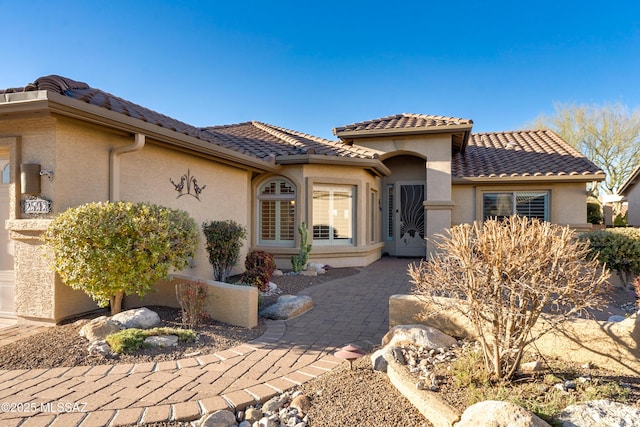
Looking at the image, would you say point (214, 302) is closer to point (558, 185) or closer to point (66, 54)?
point (66, 54)

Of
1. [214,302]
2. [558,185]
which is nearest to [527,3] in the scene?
[558,185]

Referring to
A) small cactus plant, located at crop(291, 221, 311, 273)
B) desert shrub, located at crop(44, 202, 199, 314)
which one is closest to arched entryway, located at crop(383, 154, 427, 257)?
small cactus plant, located at crop(291, 221, 311, 273)

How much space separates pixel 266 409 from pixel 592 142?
27808 mm

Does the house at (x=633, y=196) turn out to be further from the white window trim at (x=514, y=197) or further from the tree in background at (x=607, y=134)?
the white window trim at (x=514, y=197)

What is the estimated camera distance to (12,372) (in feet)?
12.3

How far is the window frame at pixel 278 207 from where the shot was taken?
1095cm

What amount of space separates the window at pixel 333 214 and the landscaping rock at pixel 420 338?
22.3ft

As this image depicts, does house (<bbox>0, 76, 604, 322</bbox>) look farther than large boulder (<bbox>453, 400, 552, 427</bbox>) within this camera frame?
Yes

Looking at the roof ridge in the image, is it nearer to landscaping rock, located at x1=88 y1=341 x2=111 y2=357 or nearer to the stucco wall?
landscaping rock, located at x1=88 y1=341 x2=111 y2=357

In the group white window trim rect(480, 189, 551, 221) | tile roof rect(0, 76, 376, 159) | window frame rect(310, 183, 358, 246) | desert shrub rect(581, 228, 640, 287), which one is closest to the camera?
desert shrub rect(581, 228, 640, 287)

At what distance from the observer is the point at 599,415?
2.48 metres

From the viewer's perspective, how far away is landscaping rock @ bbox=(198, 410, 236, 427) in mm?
2809

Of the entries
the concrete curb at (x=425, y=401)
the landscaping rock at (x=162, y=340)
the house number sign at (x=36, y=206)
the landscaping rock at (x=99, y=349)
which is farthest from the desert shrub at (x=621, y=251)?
the house number sign at (x=36, y=206)

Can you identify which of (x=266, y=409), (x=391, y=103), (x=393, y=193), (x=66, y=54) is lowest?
(x=266, y=409)
